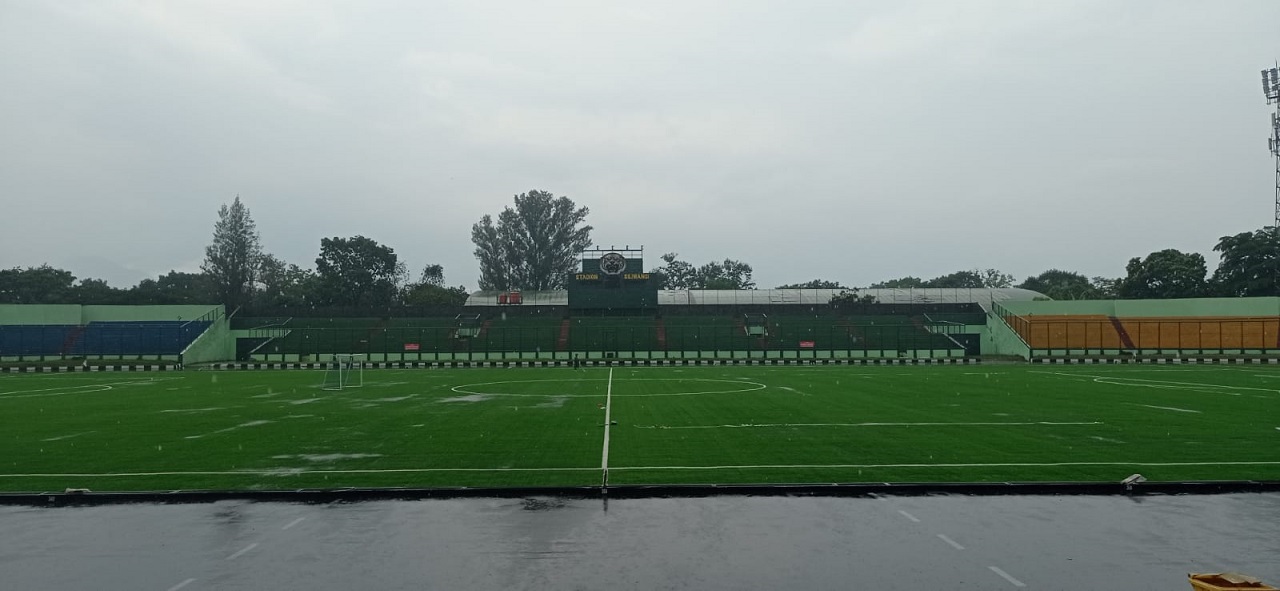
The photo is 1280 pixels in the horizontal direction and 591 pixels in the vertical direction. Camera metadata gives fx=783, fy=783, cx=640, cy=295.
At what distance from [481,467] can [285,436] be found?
651 cm

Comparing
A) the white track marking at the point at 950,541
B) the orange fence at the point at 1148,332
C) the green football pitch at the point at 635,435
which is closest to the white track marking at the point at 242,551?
the green football pitch at the point at 635,435

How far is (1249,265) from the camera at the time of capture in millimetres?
77062

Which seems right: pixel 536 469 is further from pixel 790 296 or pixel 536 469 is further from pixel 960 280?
pixel 960 280

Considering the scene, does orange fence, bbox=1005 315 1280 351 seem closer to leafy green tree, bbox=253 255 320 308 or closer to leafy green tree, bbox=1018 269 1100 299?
leafy green tree, bbox=1018 269 1100 299

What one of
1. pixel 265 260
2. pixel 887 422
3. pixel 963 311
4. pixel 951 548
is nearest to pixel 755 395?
pixel 887 422

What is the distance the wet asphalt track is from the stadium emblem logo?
2349 inches

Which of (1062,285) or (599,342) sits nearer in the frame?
(599,342)

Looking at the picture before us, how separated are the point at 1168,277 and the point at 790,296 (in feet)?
126

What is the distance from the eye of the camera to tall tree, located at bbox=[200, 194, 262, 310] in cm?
9312

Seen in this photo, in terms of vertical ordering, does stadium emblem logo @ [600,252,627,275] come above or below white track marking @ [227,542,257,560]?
above

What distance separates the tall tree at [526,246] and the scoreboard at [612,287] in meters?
32.2

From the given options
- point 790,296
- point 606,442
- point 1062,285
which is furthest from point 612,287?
point 1062,285

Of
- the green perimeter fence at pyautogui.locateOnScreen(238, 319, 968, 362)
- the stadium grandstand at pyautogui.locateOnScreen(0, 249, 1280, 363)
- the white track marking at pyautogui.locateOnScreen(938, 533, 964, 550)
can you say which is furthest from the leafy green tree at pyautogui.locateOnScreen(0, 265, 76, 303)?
the white track marking at pyautogui.locateOnScreen(938, 533, 964, 550)

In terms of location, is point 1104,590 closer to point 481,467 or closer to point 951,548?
point 951,548
